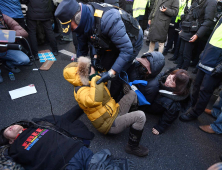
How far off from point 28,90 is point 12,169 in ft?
4.94

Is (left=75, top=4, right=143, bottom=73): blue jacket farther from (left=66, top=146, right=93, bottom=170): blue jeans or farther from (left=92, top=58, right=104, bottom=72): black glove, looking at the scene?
(left=66, top=146, right=93, bottom=170): blue jeans

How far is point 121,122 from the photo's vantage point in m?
1.55

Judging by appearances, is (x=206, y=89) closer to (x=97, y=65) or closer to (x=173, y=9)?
(x=97, y=65)

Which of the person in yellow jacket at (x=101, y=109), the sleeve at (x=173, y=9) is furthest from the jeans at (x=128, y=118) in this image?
the sleeve at (x=173, y=9)

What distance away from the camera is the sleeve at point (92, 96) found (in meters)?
1.38

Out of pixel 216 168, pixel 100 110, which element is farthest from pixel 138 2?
pixel 216 168

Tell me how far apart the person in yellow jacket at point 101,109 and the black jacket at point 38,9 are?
6.67 feet

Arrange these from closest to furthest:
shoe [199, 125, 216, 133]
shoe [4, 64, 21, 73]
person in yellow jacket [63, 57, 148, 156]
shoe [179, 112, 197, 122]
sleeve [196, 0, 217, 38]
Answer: person in yellow jacket [63, 57, 148, 156] < shoe [199, 125, 216, 133] < shoe [179, 112, 197, 122] < sleeve [196, 0, 217, 38] < shoe [4, 64, 21, 73]

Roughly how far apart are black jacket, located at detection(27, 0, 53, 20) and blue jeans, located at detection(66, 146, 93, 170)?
281 centimetres

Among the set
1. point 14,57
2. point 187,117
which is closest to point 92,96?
point 187,117

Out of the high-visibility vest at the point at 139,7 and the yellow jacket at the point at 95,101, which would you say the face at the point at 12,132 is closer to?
the yellow jacket at the point at 95,101

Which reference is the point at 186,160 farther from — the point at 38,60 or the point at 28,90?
the point at 38,60

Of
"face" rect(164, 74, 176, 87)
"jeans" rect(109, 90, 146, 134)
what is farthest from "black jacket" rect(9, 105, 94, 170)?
"face" rect(164, 74, 176, 87)

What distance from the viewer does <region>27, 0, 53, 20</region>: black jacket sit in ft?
9.46
